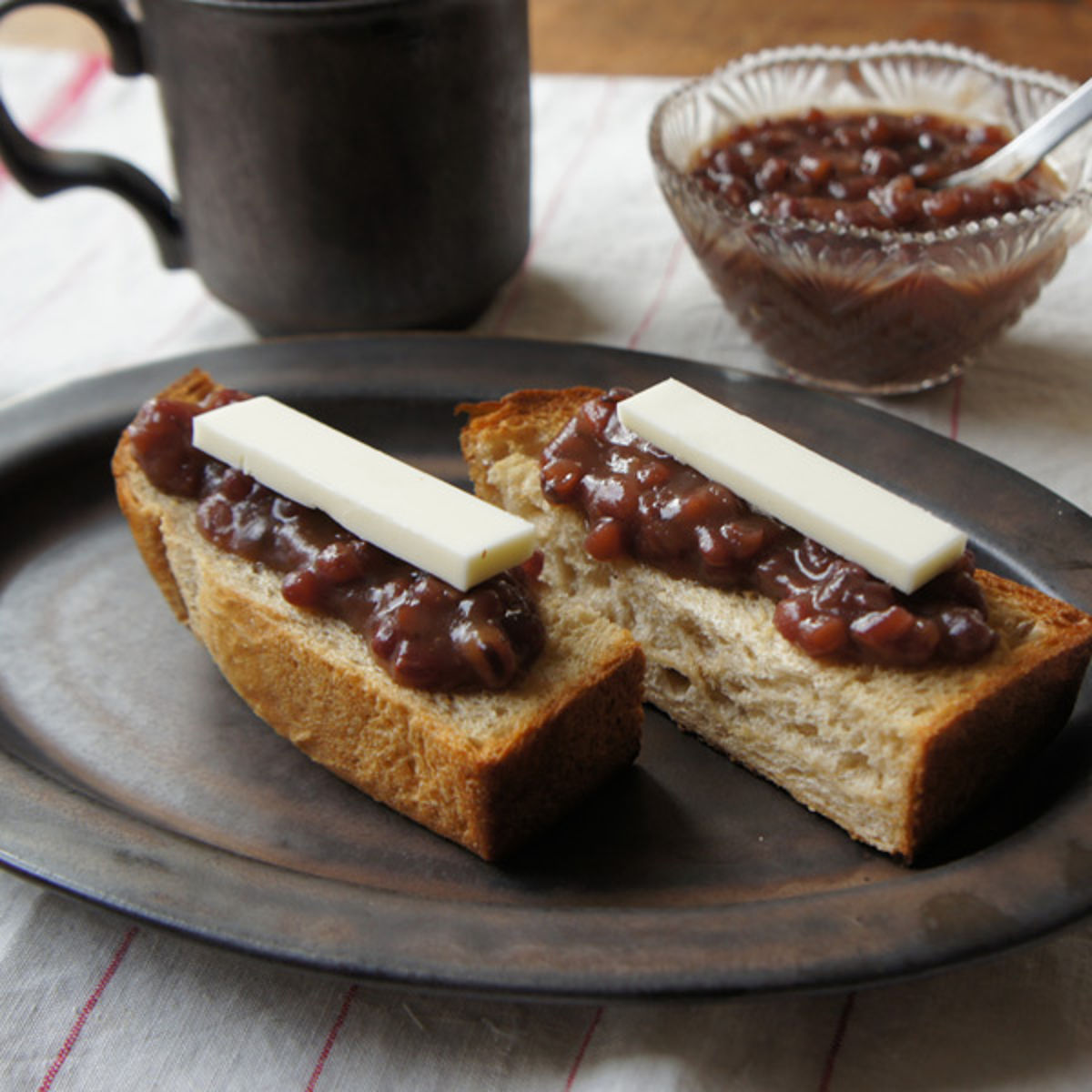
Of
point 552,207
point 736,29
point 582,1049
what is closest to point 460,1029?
point 582,1049

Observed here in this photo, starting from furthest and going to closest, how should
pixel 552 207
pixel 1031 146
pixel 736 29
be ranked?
pixel 736 29
pixel 552 207
pixel 1031 146

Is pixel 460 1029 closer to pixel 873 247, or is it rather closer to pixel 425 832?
pixel 425 832

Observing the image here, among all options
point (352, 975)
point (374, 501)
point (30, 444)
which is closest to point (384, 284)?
point (30, 444)

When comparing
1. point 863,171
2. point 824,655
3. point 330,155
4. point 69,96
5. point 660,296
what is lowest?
point 660,296

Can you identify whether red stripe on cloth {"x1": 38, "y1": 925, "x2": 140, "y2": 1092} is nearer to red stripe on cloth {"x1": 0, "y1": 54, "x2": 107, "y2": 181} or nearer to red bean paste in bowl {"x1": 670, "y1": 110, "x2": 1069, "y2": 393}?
red bean paste in bowl {"x1": 670, "y1": 110, "x2": 1069, "y2": 393}

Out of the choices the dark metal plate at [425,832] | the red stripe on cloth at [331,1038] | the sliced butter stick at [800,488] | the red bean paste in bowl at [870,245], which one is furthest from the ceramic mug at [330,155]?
the red stripe on cloth at [331,1038]

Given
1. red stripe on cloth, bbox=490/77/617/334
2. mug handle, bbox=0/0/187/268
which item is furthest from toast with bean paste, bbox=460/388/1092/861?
mug handle, bbox=0/0/187/268

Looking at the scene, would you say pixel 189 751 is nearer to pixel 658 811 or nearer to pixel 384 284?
pixel 658 811
